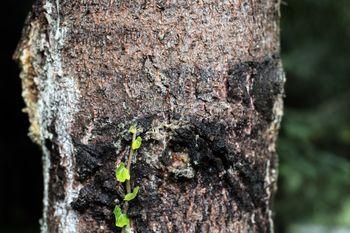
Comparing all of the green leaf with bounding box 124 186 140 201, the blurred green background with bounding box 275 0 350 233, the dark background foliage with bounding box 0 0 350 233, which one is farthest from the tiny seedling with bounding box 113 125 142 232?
the dark background foliage with bounding box 0 0 350 233

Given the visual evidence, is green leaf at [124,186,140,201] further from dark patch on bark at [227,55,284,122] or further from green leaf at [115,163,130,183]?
dark patch on bark at [227,55,284,122]

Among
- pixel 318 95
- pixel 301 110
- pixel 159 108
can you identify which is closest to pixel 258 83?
pixel 159 108

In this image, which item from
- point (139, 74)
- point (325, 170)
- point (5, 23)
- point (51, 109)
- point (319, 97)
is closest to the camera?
point (139, 74)

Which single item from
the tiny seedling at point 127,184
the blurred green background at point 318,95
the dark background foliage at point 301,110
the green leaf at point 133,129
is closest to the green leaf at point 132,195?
the tiny seedling at point 127,184

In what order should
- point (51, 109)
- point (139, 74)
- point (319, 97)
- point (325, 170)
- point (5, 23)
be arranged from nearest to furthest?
point (139, 74), point (51, 109), point (325, 170), point (5, 23), point (319, 97)

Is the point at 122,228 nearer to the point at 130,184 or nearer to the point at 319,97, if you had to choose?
the point at 130,184

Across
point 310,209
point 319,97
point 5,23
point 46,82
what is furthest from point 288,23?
point 46,82

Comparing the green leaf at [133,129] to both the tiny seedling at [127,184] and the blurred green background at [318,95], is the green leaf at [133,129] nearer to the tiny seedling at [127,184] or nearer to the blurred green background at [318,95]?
the tiny seedling at [127,184]
